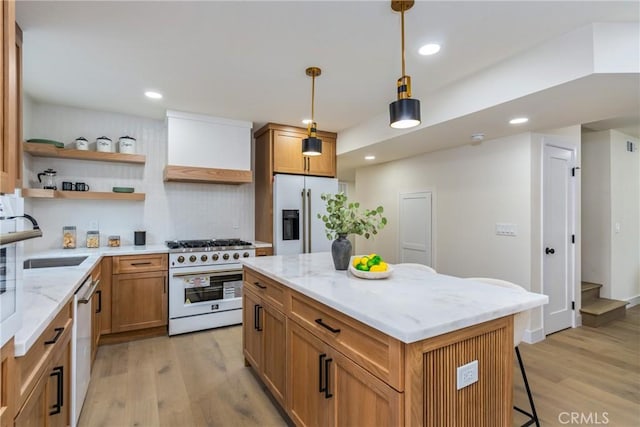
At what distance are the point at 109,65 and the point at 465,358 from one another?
3.09 m

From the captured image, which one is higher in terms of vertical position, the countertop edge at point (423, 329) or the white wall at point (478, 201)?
the white wall at point (478, 201)

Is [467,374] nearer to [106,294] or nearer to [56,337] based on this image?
[56,337]

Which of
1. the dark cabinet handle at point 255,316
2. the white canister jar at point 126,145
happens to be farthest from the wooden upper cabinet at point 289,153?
the dark cabinet handle at point 255,316

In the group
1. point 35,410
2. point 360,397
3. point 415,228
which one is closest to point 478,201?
point 415,228

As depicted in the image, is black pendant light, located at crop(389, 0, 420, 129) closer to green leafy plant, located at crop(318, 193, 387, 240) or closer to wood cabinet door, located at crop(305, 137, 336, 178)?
green leafy plant, located at crop(318, 193, 387, 240)

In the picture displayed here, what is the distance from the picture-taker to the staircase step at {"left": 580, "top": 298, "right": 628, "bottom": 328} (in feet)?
12.2

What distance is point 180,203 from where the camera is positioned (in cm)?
409

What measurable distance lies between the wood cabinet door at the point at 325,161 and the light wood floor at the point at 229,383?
2266 mm

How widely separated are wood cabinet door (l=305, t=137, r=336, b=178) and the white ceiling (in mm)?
1122

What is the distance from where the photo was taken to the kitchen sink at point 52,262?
278 centimetres

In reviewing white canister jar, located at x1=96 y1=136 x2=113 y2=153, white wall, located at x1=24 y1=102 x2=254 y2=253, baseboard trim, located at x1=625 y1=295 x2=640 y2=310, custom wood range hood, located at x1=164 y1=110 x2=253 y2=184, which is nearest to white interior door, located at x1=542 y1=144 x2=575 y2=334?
baseboard trim, located at x1=625 y1=295 x2=640 y2=310

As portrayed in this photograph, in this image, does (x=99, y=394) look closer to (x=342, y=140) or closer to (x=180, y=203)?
(x=180, y=203)

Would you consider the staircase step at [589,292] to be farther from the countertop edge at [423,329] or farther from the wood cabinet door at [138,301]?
the wood cabinet door at [138,301]

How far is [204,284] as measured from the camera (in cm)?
354
